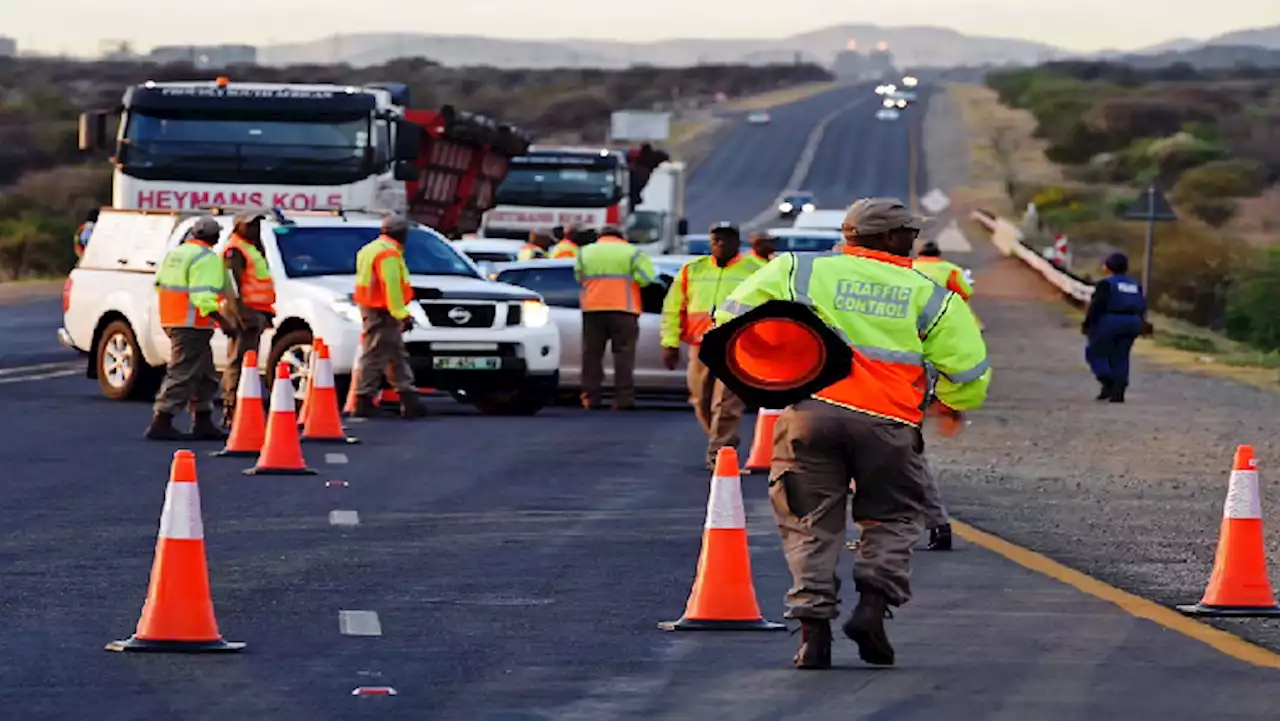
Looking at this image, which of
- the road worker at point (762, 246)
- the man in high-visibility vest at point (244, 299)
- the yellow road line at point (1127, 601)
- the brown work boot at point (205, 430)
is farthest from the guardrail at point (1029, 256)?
the yellow road line at point (1127, 601)

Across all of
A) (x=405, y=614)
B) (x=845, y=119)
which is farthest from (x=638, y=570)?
(x=845, y=119)

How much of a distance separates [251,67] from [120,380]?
400 feet

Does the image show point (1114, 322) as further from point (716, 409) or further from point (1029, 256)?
point (1029, 256)

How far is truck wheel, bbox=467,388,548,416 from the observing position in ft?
76.4

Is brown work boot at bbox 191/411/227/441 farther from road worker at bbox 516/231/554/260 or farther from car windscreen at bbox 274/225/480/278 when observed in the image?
road worker at bbox 516/231/554/260

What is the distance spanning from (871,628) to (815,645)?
190 mm

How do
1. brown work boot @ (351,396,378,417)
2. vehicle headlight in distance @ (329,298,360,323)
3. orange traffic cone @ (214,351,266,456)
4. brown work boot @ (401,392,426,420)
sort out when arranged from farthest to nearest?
vehicle headlight in distance @ (329,298,360,323) → brown work boot @ (401,392,426,420) → brown work boot @ (351,396,378,417) → orange traffic cone @ (214,351,266,456)

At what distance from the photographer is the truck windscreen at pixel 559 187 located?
45312 mm

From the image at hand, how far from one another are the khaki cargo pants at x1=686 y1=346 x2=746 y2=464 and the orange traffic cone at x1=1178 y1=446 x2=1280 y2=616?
5.98 metres

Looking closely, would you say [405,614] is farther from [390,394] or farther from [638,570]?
[390,394]

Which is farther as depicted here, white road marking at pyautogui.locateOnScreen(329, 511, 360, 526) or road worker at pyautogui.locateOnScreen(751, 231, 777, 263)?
road worker at pyautogui.locateOnScreen(751, 231, 777, 263)

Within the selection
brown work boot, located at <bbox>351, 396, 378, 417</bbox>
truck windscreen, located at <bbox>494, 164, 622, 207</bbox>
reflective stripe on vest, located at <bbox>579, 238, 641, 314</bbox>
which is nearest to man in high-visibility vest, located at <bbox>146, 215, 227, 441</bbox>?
brown work boot, located at <bbox>351, 396, 378, 417</bbox>

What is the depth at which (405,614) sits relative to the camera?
1045cm

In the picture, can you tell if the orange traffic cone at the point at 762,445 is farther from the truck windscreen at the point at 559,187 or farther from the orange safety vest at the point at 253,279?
the truck windscreen at the point at 559,187
